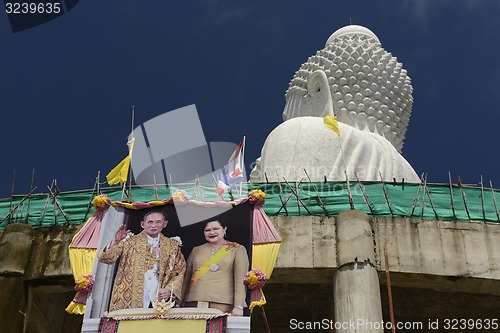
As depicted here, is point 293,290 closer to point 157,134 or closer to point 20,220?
point 157,134

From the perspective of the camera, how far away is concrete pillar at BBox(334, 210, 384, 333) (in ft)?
52.4

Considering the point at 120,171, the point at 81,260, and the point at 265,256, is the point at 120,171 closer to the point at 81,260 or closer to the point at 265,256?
the point at 81,260

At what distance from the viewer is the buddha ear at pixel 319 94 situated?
86.5 feet

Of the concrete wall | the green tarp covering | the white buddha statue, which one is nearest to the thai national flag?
the green tarp covering

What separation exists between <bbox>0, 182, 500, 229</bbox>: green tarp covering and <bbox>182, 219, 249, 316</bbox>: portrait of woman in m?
2.05

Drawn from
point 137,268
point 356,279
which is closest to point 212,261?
point 137,268

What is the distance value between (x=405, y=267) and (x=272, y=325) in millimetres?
4229

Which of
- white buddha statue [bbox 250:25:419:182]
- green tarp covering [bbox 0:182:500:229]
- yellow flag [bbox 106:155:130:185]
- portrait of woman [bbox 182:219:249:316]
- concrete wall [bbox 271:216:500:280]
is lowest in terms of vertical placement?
portrait of woman [bbox 182:219:249:316]

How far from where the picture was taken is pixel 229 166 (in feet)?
64.2

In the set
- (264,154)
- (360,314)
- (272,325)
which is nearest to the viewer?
(360,314)

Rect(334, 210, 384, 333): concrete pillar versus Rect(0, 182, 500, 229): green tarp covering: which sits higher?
Rect(0, 182, 500, 229): green tarp covering

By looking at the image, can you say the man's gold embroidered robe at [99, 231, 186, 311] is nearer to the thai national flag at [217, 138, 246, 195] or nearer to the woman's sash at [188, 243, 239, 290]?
the woman's sash at [188, 243, 239, 290]

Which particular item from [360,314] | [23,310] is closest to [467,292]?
[360,314]

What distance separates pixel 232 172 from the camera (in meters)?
19.3
